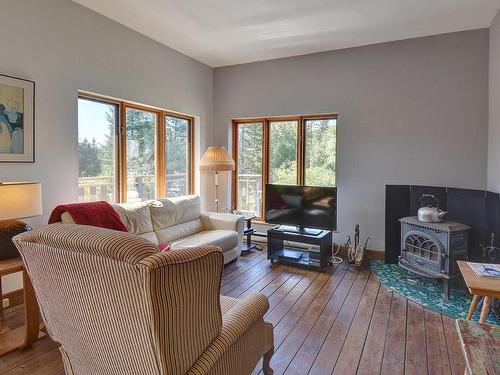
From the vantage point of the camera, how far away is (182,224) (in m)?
4.07

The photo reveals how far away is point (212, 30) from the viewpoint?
12.5 feet

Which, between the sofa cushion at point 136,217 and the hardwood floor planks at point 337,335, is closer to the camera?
the hardwood floor planks at point 337,335

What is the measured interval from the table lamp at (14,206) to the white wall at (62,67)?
653 millimetres

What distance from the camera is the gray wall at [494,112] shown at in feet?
10.8

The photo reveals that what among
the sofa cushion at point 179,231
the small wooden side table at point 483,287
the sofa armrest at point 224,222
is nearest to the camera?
the small wooden side table at point 483,287

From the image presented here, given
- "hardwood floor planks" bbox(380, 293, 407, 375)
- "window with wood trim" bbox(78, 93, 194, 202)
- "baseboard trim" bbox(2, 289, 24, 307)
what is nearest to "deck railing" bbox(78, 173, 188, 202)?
"window with wood trim" bbox(78, 93, 194, 202)

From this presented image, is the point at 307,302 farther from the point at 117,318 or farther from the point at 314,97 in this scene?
the point at 314,97

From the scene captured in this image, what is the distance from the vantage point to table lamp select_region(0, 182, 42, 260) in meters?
2.13

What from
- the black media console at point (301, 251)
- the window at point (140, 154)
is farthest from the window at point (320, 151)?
the window at point (140, 154)

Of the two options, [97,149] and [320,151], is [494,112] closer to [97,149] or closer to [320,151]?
[320,151]

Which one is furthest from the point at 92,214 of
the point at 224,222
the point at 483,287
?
the point at 483,287

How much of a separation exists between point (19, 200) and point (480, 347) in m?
2.73

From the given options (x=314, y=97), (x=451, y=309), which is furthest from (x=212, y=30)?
(x=451, y=309)

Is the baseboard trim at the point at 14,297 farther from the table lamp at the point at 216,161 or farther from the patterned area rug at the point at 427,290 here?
the patterned area rug at the point at 427,290
